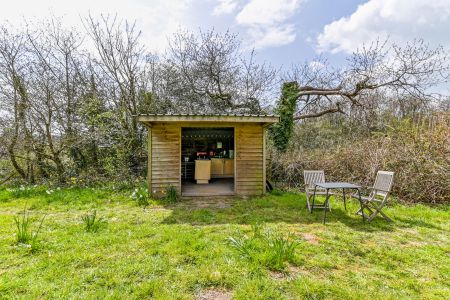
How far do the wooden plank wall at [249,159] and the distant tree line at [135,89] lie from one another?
3638 mm

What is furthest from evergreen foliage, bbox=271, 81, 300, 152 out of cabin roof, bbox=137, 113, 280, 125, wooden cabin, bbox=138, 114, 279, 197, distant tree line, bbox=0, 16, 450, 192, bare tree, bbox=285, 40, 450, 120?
cabin roof, bbox=137, 113, 280, 125

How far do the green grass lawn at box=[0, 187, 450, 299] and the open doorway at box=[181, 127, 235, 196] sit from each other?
3301mm

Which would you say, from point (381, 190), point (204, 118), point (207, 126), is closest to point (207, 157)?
point (207, 126)

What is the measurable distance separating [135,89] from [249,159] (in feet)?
19.4

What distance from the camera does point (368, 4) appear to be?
8.54 meters

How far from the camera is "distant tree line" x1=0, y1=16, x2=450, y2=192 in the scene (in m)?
8.37

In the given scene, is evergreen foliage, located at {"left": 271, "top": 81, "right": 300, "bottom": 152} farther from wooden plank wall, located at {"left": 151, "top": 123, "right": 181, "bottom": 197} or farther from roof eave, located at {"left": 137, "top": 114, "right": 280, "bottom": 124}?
wooden plank wall, located at {"left": 151, "top": 123, "right": 181, "bottom": 197}

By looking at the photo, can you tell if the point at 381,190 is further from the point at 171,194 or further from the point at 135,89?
the point at 135,89

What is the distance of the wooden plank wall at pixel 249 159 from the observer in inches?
267

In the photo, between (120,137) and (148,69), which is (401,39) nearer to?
(148,69)

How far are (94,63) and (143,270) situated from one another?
29.9ft

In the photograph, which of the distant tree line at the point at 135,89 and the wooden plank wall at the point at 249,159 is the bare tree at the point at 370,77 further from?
the wooden plank wall at the point at 249,159

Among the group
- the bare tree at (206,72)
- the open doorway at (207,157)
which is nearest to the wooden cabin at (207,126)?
the open doorway at (207,157)

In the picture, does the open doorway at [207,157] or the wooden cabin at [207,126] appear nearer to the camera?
the wooden cabin at [207,126]
